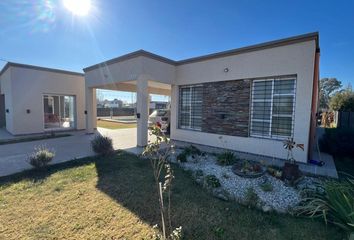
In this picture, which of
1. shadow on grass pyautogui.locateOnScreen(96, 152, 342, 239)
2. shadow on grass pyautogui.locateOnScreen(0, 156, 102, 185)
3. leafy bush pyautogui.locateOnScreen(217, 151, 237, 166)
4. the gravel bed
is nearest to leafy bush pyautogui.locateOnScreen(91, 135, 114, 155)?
shadow on grass pyautogui.locateOnScreen(0, 156, 102, 185)

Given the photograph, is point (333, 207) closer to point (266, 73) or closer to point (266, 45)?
point (266, 73)

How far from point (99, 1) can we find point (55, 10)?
231 cm

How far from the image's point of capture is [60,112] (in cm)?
1348

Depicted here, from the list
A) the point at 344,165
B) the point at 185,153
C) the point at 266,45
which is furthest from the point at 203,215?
the point at 266,45

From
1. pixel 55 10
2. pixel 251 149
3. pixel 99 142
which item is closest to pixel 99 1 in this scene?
pixel 55 10

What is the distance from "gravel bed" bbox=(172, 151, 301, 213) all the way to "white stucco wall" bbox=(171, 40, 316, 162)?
7.12 feet

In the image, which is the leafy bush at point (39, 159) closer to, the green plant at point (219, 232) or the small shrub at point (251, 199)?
the green plant at point (219, 232)

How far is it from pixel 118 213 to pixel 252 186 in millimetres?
3093

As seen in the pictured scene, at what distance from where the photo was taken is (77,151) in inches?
299

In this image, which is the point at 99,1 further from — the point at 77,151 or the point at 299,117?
the point at 299,117

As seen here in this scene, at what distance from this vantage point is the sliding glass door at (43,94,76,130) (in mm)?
13234

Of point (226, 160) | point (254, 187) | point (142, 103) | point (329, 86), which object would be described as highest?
point (329, 86)

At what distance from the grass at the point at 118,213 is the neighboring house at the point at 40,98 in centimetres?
818

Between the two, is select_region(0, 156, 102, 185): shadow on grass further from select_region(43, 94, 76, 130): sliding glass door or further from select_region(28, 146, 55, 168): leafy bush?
select_region(43, 94, 76, 130): sliding glass door
